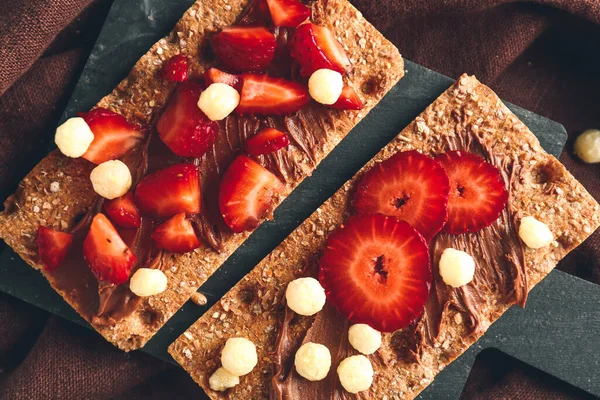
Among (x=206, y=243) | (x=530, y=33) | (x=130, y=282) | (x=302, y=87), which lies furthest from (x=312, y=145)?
(x=530, y=33)

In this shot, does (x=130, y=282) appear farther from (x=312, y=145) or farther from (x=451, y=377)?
(x=451, y=377)

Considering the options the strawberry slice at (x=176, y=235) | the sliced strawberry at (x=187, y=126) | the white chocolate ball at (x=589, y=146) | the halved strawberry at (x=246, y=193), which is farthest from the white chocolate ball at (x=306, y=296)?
the white chocolate ball at (x=589, y=146)

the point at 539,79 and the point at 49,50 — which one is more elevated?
the point at 49,50

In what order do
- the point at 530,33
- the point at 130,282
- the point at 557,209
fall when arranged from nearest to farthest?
the point at 130,282 → the point at 557,209 → the point at 530,33

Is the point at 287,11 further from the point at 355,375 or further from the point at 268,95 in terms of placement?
the point at 355,375

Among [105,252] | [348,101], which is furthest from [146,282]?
[348,101]

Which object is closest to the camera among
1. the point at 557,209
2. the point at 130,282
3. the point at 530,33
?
the point at 130,282
